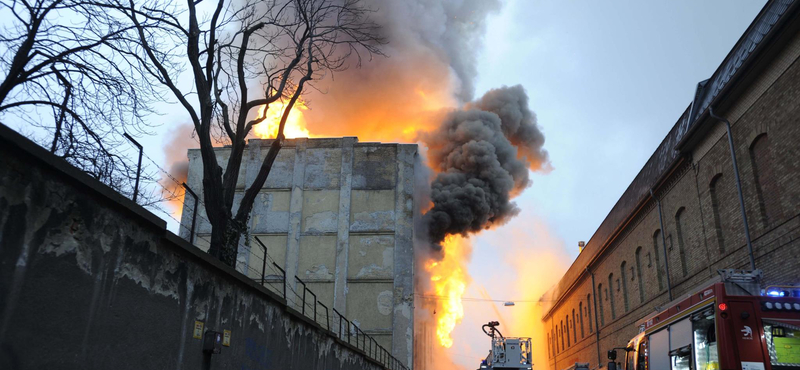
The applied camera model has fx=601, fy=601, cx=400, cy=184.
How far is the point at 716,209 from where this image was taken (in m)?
16.3

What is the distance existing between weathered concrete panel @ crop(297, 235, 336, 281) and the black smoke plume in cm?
497

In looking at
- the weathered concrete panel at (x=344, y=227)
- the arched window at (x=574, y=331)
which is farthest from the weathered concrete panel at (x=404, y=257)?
the arched window at (x=574, y=331)

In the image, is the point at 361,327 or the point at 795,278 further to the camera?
the point at 361,327

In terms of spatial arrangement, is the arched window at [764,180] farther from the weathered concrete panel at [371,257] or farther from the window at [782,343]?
the weathered concrete panel at [371,257]

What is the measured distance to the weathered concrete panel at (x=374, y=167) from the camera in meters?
27.2

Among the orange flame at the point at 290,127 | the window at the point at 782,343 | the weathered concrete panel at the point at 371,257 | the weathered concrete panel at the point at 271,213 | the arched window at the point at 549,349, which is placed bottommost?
the window at the point at 782,343

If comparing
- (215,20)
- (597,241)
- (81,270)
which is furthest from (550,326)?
(81,270)

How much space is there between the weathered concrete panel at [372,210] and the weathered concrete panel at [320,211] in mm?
816

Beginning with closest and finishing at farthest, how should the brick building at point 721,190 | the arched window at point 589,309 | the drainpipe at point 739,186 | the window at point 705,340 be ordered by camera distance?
the window at point 705,340
the brick building at point 721,190
the drainpipe at point 739,186
the arched window at point 589,309

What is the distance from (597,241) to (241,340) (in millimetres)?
24637

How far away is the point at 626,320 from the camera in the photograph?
2538 centimetres

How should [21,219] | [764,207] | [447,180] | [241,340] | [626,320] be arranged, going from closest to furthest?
[21,219] < [241,340] < [764,207] < [626,320] < [447,180]

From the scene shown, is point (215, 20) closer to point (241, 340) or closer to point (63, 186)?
point (241, 340)

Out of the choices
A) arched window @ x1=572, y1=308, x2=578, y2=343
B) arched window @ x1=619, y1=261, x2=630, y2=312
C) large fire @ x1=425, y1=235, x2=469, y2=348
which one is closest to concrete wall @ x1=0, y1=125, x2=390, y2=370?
arched window @ x1=619, y1=261, x2=630, y2=312
